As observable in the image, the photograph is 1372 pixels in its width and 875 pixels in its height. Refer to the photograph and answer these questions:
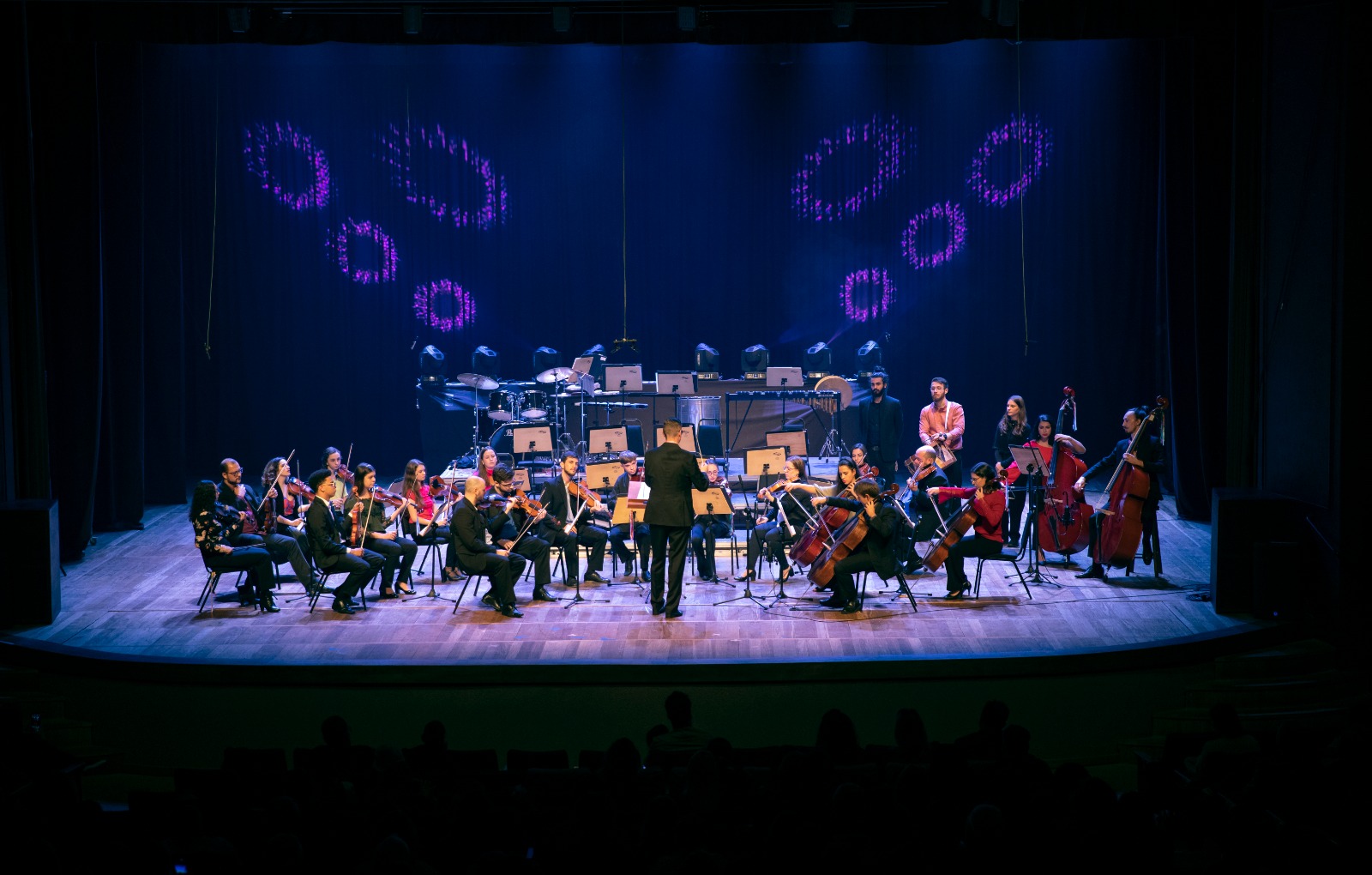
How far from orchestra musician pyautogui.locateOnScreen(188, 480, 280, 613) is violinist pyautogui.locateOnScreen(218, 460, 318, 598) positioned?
0.20 feet

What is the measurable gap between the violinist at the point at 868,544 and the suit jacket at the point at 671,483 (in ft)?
3.47

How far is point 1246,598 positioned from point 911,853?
6331mm

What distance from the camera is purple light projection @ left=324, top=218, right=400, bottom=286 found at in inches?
651

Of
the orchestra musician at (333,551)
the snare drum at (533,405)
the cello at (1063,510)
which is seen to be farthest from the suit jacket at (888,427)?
the orchestra musician at (333,551)

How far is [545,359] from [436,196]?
270 centimetres

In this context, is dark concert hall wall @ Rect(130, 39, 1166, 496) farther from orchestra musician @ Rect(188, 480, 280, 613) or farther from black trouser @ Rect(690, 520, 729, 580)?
black trouser @ Rect(690, 520, 729, 580)

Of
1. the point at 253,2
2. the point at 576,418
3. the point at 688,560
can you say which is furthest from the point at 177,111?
the point at 688,560

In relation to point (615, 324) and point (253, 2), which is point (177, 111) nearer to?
point (253, 2)

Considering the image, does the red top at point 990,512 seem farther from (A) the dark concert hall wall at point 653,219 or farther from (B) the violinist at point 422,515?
(A) the dark concert hall wall at point 653,219

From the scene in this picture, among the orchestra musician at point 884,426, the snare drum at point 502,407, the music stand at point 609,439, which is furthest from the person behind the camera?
the snare drum at point 502,407

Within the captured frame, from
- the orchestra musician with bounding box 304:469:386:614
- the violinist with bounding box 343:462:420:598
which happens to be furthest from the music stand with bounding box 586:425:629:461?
the orchestra musician with bounding box 304:469:386:614

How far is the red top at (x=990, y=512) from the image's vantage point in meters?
9.79

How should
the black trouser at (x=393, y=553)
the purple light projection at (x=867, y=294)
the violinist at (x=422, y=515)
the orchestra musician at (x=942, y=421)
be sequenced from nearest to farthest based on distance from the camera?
the black trouser at (x=393, y=553), the violinist at (x=422, y=515), the orchestra musician at (x=942, y=421), the purple light projection at (x=867, y=294)

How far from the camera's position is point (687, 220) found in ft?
58.3
